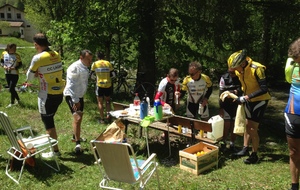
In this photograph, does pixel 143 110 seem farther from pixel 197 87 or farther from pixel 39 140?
pixel 39 140

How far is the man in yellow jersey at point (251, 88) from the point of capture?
467cm

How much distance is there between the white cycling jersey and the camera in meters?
5.42

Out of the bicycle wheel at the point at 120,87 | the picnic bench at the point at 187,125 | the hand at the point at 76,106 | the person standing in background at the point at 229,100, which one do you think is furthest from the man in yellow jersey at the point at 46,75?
the bicycle wheel at the point at 120,87

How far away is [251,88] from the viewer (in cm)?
482

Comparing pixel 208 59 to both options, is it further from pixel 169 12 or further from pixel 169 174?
pixel 169 174

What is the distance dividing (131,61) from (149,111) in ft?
18.6

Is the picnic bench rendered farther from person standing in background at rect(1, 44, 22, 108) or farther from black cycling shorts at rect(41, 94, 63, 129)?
person standing in background at rect(1, 44, 22, 108)

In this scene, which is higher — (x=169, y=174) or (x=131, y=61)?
(x=131, y=61)

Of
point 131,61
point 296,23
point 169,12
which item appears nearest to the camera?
point 296,23

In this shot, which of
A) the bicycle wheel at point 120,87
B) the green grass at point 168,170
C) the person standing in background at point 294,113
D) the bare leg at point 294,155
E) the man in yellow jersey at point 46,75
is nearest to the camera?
the person standing in background at point 294,113

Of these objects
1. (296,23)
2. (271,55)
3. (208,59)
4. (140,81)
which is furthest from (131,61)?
(271,55)

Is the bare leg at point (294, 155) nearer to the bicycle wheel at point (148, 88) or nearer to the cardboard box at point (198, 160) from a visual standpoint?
the cardboard box at point (198, 160)

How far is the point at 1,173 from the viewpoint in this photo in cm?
469

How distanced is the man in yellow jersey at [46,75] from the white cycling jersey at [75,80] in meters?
0.40
